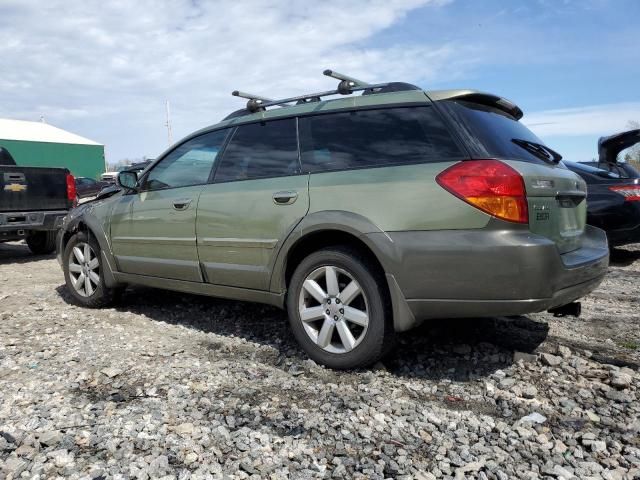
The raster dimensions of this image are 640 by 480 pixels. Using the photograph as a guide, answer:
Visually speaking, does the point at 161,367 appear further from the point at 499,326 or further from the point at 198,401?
the point at 499,326

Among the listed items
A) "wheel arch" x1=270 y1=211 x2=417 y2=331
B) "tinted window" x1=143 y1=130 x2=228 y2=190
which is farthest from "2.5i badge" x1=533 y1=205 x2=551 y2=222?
"tinted window" x1=143 y1=130 x2=228 y2=190

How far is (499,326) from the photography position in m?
3.97

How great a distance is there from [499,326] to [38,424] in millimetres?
3156

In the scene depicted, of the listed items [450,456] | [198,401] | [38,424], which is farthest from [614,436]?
[38,424]

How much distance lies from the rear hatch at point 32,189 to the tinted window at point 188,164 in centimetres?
424

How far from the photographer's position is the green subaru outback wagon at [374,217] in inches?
106

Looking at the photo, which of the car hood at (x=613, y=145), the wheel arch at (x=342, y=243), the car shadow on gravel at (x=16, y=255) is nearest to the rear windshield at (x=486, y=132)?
the wheel arch at (x=342, y=243)

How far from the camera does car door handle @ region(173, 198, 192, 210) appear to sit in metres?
4.03

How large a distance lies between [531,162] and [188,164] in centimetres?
269

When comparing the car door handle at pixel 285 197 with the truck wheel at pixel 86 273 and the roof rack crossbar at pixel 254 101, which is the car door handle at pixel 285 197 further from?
the truck wheel at pixel 86 273

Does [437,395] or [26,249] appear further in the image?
[26,249]

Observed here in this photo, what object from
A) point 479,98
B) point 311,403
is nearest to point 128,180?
point 311,403

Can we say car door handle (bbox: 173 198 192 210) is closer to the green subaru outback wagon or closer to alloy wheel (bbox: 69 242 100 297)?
the green subaru outback wagon

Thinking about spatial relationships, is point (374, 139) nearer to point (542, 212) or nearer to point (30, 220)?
point (542, 212)
